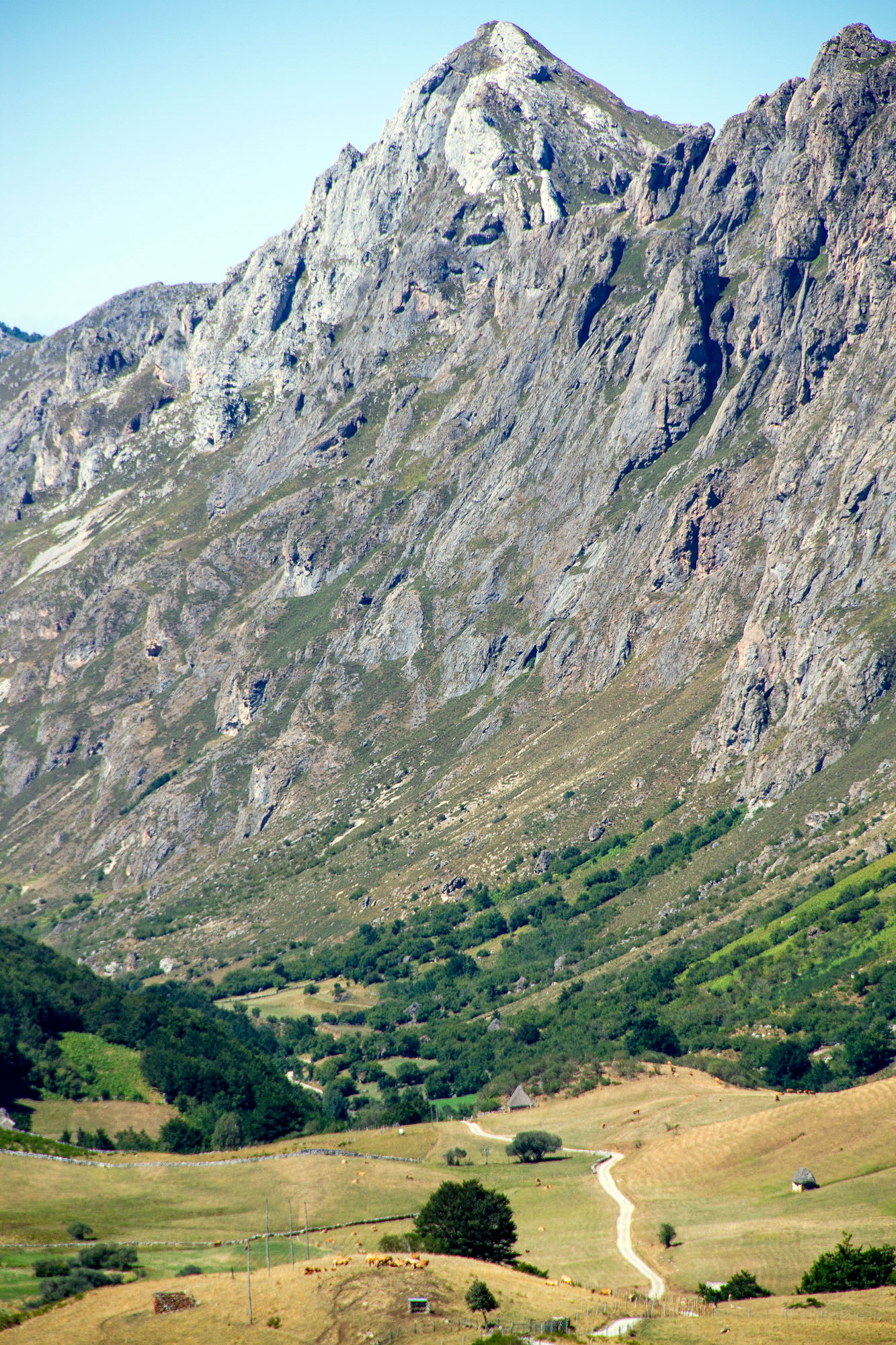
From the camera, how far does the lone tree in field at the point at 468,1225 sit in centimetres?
8075

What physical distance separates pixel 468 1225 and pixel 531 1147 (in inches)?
1593

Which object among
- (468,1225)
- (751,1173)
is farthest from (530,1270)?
(751,1173)

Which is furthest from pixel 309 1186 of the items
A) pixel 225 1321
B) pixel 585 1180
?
pixel 225 1321

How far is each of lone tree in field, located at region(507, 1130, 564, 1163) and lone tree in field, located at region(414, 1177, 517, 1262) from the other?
36.0 meters

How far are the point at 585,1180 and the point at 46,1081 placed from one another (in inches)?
2600

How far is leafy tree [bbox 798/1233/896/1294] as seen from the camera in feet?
244

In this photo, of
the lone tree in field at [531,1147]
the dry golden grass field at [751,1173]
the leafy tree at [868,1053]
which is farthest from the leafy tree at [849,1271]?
the leafy tree at [868,1053]

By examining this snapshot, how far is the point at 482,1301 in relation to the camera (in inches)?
2621

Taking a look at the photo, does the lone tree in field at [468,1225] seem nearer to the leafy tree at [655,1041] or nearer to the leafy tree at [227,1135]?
the leafy tree at [227,1135]

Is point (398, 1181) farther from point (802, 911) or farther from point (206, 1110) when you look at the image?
point (802, 911)

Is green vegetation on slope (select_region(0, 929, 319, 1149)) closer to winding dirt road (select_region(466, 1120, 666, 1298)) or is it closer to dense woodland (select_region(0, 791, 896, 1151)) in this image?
dense woodland (select_region(0, 791, 896, 1151))

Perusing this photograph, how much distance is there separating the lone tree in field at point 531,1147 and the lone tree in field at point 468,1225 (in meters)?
36.0

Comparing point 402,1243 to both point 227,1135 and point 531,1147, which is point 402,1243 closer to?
point 531,1147

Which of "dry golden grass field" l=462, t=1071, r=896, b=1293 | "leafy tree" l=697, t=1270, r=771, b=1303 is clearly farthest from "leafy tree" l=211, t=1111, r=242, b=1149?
"leafy tree" l=697, t=1270, r=771, b=1303
